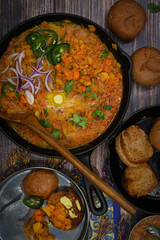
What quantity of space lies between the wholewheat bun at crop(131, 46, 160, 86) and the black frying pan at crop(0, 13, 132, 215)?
0.19m

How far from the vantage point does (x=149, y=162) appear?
3.98 m

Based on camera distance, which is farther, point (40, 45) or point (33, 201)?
point (33, 201)

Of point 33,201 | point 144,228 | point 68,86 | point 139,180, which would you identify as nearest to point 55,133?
point 68,86

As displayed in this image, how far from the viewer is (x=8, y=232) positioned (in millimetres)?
3900

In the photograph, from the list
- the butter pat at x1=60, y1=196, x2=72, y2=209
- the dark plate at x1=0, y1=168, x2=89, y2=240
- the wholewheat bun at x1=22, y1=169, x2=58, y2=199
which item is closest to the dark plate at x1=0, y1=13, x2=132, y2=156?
the wholewheat bun at x1=22, y1=169, x2=58, y2=199

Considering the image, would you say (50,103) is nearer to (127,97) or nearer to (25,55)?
(25,55)

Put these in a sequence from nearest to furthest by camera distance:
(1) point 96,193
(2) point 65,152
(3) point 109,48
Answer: (2) point 65,152 → (1) point 96,193 → (3) point 109,48

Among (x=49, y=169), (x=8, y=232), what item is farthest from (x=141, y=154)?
(x=8, y=232)

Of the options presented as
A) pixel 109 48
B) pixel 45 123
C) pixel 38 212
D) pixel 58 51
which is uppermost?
pixel 58 51

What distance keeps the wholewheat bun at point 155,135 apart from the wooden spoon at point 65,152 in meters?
0.91

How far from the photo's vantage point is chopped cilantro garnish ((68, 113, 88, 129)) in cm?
355

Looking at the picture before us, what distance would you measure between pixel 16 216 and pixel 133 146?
2132mm

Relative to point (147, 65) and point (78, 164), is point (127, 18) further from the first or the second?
point (78, 164)

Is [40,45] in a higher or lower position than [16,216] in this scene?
higher
